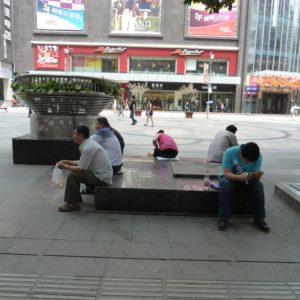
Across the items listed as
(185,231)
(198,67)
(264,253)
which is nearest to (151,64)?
(198,67)

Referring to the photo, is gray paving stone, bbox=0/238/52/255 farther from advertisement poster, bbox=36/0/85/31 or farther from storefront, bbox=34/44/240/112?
advertisement poster, bbox=36/0/85/31

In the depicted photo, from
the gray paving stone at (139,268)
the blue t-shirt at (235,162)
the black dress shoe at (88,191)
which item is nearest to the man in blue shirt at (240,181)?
the blue t-shirt at (235,162)

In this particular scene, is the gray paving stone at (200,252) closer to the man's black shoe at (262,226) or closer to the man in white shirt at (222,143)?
the man's black shoe at (262,226)

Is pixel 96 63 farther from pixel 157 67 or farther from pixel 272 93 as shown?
pixel 272 93

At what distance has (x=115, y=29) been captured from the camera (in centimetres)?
5553

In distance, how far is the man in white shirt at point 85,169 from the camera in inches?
215

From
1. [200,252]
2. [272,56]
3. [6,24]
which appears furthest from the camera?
[272,56]

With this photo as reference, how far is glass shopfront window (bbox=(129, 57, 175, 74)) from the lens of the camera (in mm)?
56250

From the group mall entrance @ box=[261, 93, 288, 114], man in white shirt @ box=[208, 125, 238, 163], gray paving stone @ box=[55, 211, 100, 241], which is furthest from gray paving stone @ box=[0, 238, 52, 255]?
mall entrance @ box=[261, 93, 288, 114]

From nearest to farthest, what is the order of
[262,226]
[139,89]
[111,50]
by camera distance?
[262,226], [139,89], [111,50]

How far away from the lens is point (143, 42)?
5575 cm

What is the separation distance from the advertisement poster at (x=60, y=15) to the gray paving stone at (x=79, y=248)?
5502 centimetres

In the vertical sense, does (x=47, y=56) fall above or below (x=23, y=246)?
above

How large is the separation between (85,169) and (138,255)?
5.80 feet
